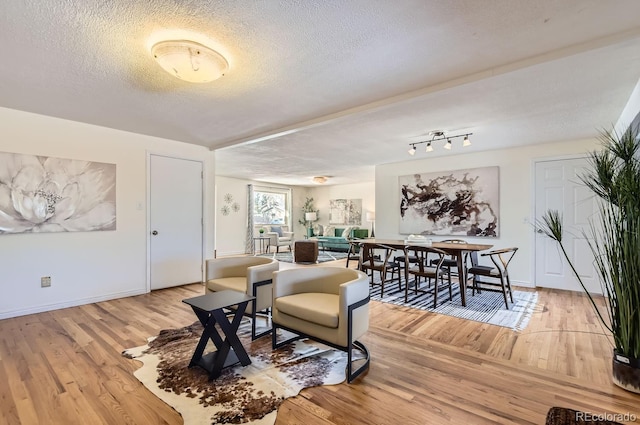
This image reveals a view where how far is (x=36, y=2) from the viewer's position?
1728 millimetres

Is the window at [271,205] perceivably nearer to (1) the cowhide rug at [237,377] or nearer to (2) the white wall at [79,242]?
(2) the white wall at [79,242]

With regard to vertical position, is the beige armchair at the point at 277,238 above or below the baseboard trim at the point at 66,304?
above

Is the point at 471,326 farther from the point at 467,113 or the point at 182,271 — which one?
the point at 182,271

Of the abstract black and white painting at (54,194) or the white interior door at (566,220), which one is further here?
the white interior door at (566,220)

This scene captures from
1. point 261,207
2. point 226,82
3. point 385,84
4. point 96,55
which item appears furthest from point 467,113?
point 261,207

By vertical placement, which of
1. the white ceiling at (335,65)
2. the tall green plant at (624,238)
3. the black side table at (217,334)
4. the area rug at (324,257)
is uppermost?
the white ceiling at (335,65)

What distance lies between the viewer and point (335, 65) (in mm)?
2432

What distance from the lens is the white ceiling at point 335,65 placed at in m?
1.81

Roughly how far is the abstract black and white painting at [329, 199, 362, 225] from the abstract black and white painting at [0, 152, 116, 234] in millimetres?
7553

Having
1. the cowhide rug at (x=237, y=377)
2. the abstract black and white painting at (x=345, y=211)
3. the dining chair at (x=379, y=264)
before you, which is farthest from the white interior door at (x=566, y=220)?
the abstract black and white painting at (x=345, y=211)

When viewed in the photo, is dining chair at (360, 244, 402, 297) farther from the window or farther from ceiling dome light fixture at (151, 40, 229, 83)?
the window

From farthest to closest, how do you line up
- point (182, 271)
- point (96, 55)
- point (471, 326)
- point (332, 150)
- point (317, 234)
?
point (317, 234) < point (332, 150) < point (182, 271) < point (471, 326) < point (96, 55)

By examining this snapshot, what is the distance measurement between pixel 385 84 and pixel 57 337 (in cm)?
390

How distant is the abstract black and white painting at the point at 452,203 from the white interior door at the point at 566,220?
660mm
